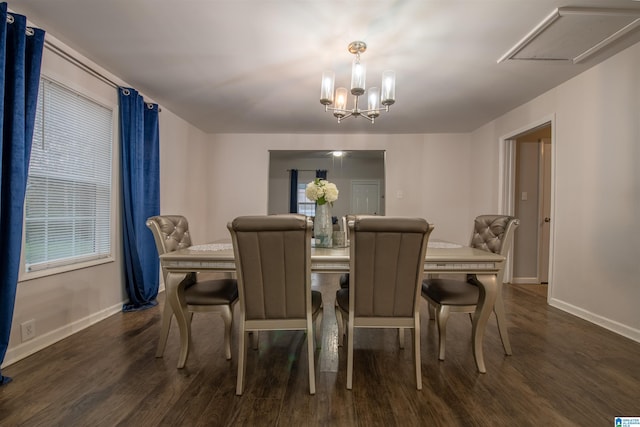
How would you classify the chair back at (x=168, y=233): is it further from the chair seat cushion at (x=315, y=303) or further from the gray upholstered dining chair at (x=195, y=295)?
the chair seat cushion at (x=315, y=303)

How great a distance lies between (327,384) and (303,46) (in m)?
2.39

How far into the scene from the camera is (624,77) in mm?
2359

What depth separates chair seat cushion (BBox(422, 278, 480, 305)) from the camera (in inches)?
72.1

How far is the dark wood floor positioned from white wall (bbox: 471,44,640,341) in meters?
0.38

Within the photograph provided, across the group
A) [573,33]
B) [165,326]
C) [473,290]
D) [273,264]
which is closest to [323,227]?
[273,264]

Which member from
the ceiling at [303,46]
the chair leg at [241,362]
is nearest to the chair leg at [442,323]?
the chair leg at [241,362]

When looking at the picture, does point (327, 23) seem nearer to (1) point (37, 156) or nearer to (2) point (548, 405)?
(1) point (37, 156)

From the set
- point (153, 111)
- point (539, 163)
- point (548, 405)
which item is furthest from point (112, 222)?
point (539, 163)

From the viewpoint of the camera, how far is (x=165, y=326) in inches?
74.7

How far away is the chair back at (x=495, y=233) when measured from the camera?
78.6 inches

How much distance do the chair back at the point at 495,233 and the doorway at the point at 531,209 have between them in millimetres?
2184

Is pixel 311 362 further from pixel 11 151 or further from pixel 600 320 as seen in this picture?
pixel 600 320

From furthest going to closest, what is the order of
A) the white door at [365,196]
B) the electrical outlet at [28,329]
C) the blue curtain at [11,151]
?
1. the white door at [365,196]
2. the electrical outlet at [28,329]
3. the blue curtain at [11,151]

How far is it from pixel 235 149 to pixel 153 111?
1824 millimetres
